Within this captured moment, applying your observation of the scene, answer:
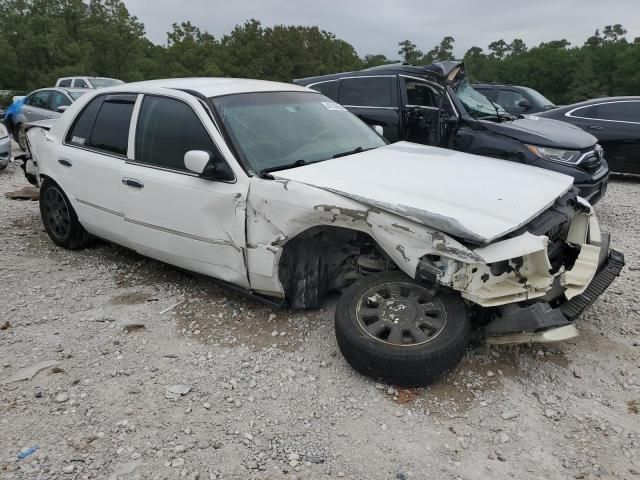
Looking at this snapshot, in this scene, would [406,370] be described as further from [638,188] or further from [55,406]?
[638,188]

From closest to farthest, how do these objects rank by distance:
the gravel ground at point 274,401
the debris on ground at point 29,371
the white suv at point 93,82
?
the gravel ground at point 274,401 → the debris on ground at point 29,371 → the white suv at point 93,82

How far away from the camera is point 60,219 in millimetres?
4887

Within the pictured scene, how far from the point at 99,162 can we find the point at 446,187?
9.24ft

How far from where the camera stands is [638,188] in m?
8.09

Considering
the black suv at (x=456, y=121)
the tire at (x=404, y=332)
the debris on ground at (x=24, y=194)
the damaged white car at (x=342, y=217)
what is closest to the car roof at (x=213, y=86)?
the damaged white car at (x=342, y=217)

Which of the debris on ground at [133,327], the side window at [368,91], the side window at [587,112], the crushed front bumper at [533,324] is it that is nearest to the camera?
the crushed front bumper at [533,324]

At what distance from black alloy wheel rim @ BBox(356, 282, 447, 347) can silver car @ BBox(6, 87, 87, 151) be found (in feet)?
32.9

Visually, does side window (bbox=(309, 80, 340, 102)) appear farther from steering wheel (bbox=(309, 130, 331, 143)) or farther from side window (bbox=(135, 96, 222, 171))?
side window (bbox=(135, 96, 222, 171))

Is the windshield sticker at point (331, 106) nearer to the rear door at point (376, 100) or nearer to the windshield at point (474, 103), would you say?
the rear door at point (376, 100)

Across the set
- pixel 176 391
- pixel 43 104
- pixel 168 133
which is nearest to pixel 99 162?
pixel 168 133

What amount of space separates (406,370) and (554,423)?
0.76 metres

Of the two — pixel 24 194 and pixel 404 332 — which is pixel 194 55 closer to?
pixel 24 194

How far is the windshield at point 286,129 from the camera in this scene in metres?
3.45

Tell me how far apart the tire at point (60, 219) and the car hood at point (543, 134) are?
4604mm
